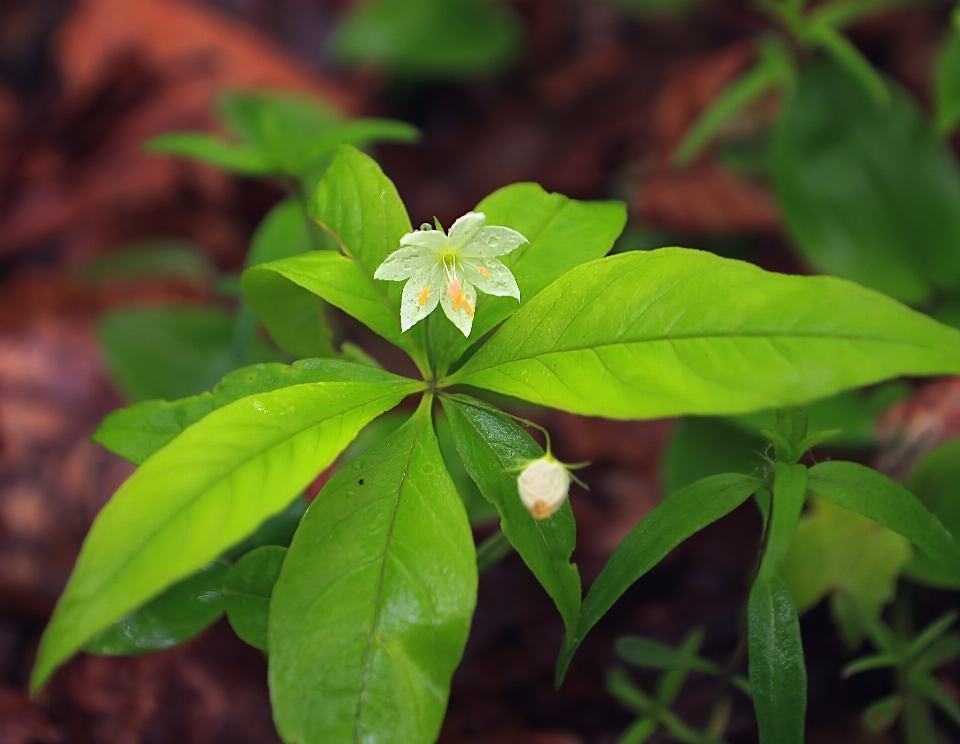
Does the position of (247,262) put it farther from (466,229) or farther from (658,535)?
(658,535)

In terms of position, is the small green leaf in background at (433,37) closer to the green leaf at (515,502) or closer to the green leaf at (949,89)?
the green leaf at (949,89)

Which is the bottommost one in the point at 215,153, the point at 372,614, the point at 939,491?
the point at 939,491

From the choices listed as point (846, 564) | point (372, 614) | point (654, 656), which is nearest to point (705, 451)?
point (846, 564)

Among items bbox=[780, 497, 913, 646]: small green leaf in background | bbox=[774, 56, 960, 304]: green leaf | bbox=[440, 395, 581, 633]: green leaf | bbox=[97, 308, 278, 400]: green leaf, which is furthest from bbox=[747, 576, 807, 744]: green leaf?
bbox=[97, 308, 278, 400]: green leaf

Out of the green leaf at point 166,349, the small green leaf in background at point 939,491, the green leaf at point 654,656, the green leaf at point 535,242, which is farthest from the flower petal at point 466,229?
the green leaf at point 166,349

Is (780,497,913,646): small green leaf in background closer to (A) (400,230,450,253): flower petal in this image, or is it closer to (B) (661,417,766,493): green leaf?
(B) (661,417,766,493): green leaf
